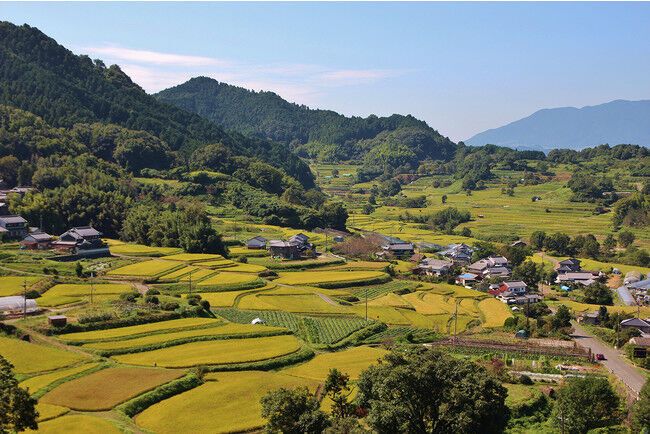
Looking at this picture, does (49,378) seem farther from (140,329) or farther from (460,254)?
(460,254)

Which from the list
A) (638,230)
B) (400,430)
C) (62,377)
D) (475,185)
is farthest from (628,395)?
(475,185)

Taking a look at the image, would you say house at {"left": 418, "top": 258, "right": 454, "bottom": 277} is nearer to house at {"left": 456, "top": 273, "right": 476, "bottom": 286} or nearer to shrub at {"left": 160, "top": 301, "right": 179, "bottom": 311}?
house at {"left": 456, "top": 273, "right": 476, "bottom": 286}

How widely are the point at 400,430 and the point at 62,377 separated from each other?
694 inches

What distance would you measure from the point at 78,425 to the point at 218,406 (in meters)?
6.55

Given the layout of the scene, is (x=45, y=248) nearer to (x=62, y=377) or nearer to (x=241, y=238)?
(x=241, y=238)

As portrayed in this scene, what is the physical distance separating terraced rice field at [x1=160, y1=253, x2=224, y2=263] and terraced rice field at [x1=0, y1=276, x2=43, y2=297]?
672 inches

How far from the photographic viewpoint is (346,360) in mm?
36312

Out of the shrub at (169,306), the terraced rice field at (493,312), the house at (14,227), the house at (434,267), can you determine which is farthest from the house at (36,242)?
the terraced rice field at (493,312)

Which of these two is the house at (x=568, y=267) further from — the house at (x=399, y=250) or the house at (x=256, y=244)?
the house at (x=256, y=244)

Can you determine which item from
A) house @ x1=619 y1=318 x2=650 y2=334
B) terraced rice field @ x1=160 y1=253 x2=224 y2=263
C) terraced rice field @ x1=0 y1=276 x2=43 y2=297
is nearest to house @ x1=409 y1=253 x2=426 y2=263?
terraced rice field @ x1=160 y1=253 x2=224 y2=263

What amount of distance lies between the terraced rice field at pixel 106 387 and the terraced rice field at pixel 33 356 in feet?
7.40

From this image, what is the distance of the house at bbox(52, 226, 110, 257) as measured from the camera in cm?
6231

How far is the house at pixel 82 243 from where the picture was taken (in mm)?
62312

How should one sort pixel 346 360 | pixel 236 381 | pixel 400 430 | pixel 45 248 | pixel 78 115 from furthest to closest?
1. pixel 78 115
2. pixel 45 248
3. pixel 346 360
4. pixel 236 381
5. pixel 400 430
